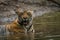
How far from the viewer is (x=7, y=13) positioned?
1077 cm

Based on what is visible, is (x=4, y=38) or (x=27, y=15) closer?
A: (x=4, y=38)

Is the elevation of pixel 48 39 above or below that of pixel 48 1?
below

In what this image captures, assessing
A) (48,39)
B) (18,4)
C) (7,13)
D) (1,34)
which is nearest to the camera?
(48,39)

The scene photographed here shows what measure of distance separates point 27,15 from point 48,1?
5759 mm

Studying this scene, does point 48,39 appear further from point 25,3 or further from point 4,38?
point 25,3

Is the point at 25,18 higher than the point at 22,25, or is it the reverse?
the point at 25,18

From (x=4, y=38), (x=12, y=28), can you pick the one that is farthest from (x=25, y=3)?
(x=4, y=38)

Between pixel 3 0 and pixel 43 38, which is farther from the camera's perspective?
pixel 3 0

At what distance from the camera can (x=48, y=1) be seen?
484 inches

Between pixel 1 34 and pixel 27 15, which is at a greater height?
pixel 27 15

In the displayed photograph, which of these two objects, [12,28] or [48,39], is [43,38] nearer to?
[48,39]

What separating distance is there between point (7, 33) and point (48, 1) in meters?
5.93

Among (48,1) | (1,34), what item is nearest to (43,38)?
(1,34)

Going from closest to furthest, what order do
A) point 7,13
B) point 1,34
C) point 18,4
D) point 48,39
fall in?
point 48,39, point 1,34, point 7,13, point 18,4
